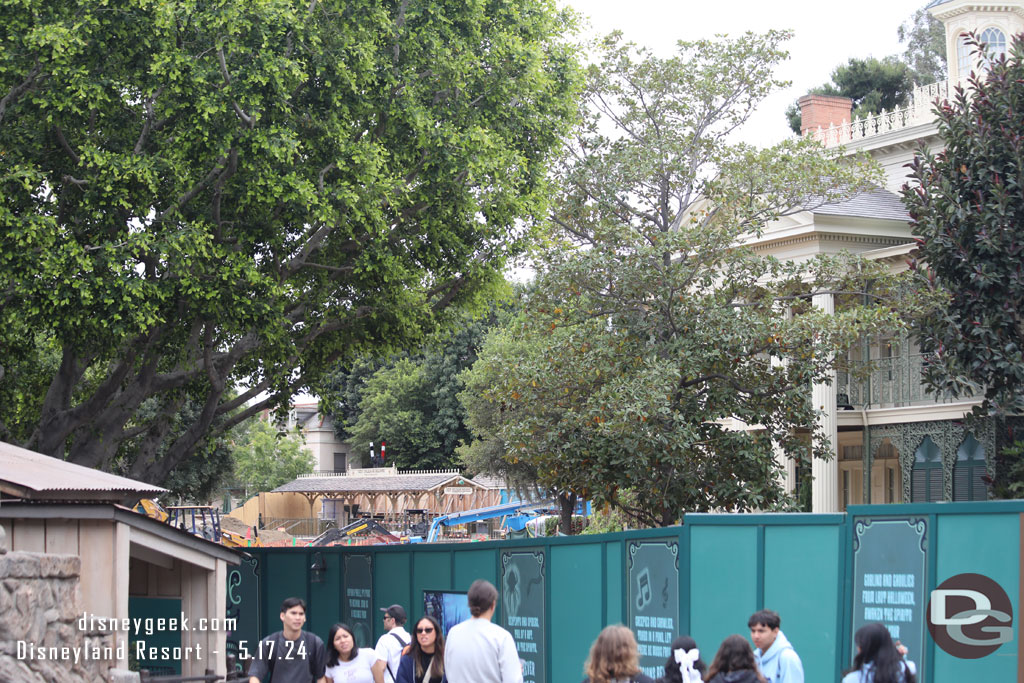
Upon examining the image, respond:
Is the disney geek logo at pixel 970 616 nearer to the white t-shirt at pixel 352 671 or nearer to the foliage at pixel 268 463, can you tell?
the white t-shirt at pixel 352 671

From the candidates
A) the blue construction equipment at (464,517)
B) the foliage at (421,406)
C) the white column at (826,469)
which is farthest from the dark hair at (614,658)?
the foliage at (421,406)

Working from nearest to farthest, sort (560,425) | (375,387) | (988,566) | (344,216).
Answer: (988,566) → (344,216) → (560,425) → (375,387)

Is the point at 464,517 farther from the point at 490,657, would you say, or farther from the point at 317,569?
the point at 490,657

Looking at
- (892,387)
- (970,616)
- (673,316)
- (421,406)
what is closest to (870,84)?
(421,406)

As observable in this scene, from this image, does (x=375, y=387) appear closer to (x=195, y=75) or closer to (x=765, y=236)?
(x=765, y=236)

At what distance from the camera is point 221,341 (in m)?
20.6

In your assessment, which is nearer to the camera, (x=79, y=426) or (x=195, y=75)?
(x=195, y=75)

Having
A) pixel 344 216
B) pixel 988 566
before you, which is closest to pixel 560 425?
pixel 344 216

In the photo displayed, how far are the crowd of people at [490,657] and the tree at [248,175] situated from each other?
748 centimetres

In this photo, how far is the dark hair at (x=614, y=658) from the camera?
7.20 metres

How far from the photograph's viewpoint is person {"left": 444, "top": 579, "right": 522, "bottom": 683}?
7.99 m

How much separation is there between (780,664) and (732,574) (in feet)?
12.7

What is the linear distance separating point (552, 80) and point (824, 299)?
1132 centimetres

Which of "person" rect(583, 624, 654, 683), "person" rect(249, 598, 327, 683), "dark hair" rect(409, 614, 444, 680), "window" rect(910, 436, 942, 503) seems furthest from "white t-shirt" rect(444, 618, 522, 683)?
"window" rect(910, 436, 942, 503)
